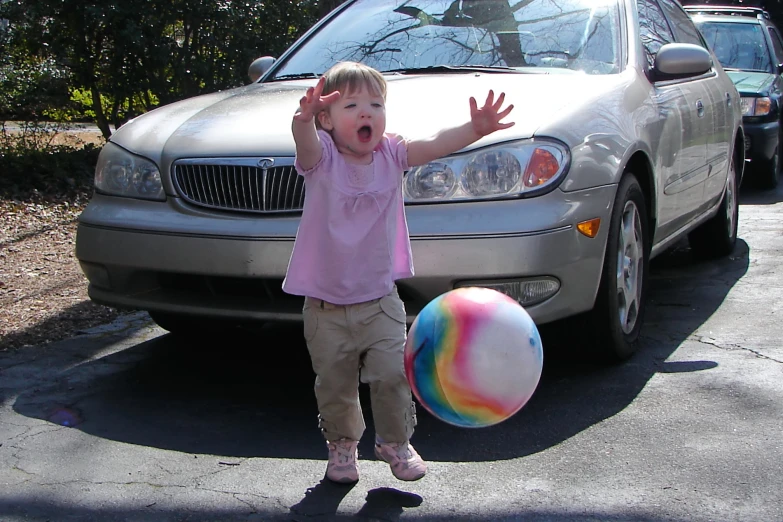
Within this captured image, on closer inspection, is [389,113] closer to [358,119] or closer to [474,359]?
[358,119]

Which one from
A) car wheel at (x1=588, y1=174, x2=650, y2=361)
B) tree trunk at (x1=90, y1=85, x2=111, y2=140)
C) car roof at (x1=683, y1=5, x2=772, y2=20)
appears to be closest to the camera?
car wheel at (x1=588, y1=174, x2=650, y2=361)

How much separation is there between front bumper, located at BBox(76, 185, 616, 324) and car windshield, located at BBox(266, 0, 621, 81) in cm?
98

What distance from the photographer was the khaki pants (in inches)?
124

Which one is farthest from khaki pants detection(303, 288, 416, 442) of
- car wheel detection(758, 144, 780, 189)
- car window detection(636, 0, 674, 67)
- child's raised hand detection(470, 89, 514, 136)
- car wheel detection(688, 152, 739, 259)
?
car wheel detection(758, 144, 780, 189)

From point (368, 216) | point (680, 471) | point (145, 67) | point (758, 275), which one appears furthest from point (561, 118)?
point (145, 67)

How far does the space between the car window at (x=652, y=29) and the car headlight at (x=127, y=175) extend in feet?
7.81

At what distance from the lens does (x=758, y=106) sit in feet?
31.9

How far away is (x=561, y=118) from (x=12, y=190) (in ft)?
18.3

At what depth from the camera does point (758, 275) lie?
617cm

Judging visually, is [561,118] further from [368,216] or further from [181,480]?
[181,480]

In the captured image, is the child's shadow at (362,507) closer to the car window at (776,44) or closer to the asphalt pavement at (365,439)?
the asphalt pavement at (365,439)

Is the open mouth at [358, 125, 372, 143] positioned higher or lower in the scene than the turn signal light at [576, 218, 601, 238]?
higher

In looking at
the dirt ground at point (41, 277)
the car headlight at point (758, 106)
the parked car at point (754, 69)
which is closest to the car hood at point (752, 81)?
the parked car at point (754, 69)

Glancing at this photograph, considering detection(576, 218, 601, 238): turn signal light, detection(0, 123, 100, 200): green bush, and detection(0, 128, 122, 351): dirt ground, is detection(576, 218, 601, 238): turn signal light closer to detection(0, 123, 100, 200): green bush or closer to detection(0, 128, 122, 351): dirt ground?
detection(0, 128, 122, 351): dirt ground
